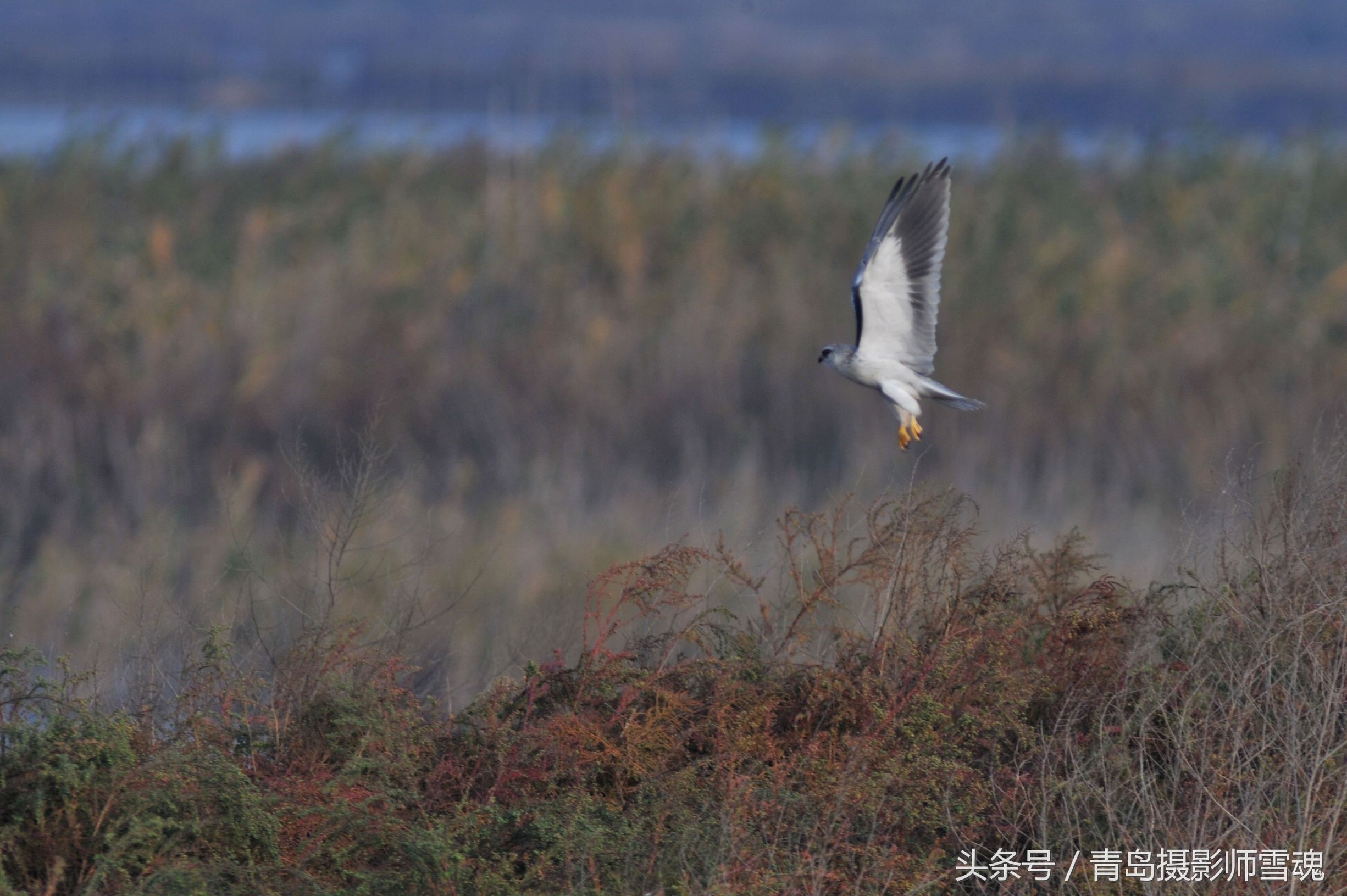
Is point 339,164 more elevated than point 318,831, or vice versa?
point 339,164

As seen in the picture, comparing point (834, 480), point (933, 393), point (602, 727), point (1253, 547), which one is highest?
point (933, 393)

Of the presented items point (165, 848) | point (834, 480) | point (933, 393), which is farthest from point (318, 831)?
point (834, 480)

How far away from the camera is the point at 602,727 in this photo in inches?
229

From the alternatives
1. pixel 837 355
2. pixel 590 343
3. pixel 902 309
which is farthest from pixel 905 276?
pixel 590 343

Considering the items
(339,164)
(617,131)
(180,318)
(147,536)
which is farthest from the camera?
(617,131)

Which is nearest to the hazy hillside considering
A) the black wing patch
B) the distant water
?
the distant water

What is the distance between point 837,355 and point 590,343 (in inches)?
461

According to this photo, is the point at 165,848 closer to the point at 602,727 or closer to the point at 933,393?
the point at 602,727

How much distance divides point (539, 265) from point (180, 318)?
4364 mm

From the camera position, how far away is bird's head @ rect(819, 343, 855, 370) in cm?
627

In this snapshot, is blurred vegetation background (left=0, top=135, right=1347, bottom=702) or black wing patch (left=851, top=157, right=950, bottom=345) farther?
blurred vegetation background (left=0, top=135, right=1347, bottom=702)

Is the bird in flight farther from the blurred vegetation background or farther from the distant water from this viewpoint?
the distant water

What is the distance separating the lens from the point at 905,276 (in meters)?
6.44

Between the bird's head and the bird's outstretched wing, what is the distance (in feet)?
0.16
